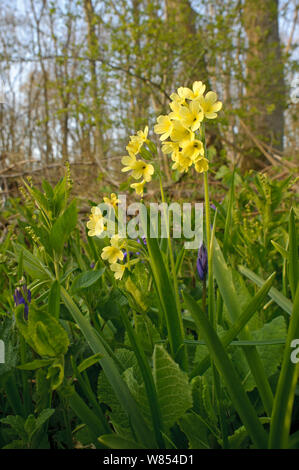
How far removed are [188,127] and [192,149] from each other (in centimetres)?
5

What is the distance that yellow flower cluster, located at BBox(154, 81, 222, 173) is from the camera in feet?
1.88

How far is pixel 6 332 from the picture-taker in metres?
0.72

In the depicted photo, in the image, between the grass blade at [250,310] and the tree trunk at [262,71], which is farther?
the tree trunk at [262,71]

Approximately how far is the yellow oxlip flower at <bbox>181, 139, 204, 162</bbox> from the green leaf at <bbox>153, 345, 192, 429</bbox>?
30 centimetres

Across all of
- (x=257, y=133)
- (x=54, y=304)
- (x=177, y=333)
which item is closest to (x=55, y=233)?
(x=54, y=304)

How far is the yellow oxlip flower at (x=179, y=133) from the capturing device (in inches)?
23.0

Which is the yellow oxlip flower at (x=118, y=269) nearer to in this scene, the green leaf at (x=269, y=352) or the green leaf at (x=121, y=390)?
the green leaf at (x=121, y=390)

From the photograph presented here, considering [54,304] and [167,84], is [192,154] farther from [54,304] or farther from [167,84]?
[167,84]

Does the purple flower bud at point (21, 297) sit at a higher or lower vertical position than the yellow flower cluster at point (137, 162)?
lower

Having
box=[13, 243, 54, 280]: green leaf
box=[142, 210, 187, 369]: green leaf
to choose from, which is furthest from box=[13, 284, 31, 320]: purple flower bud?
box=[142, 210, 187, 369]: green leaf

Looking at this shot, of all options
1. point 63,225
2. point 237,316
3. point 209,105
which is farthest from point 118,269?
point 209,105

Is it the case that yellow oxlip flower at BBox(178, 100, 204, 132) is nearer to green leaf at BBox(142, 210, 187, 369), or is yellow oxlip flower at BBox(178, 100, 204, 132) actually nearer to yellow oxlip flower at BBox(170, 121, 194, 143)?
yellow oxlip flower at BBox(170, 121, 194, 143)

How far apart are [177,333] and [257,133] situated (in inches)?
177

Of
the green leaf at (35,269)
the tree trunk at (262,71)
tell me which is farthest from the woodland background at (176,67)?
the green leaf at (35,269)
